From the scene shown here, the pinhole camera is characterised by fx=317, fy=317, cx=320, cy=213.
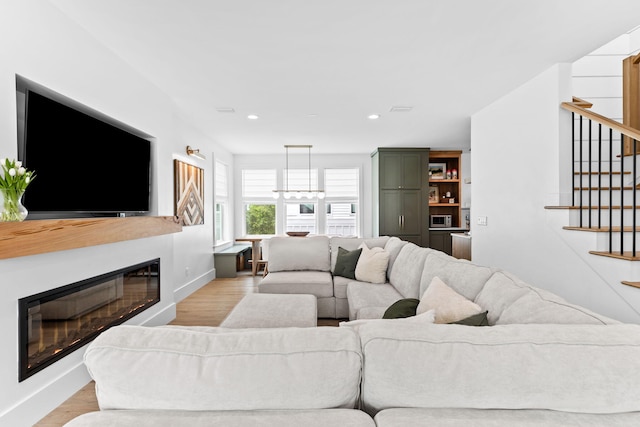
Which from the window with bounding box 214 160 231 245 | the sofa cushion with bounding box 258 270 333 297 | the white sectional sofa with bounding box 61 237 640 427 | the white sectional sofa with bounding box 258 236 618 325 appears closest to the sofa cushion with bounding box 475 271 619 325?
the white sectional sofa with bounding box 258 236 618 325

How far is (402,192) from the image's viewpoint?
21.4ft

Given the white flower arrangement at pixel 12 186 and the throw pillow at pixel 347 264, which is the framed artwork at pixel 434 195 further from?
the white flower arrangement at pixel 12 186

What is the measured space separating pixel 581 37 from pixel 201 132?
483 centimetres

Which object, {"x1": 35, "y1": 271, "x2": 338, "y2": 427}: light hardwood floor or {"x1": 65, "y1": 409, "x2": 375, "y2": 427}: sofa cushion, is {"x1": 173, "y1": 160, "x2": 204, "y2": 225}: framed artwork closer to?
{"x1": 35, "y1": 271, "x2": 338, "y2": 427}: light hardwood floor

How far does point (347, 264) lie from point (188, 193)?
256 centimetres

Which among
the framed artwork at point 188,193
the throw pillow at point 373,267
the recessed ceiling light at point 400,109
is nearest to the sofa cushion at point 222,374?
the throw pillow at point 373,267

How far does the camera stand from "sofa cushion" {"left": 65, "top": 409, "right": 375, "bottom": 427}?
0.82 metres

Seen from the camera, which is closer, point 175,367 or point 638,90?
Result: point 175,367

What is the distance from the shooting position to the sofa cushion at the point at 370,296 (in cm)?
278

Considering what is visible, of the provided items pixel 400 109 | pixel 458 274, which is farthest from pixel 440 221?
pixel 458 274

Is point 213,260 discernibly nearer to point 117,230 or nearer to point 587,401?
point 117,230

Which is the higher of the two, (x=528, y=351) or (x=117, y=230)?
(x=117, y=230)

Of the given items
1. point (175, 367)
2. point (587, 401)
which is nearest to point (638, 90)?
point (587, 401)

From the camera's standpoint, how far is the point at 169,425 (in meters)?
0.82
